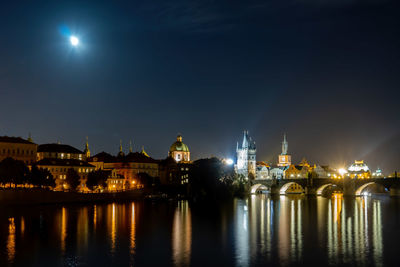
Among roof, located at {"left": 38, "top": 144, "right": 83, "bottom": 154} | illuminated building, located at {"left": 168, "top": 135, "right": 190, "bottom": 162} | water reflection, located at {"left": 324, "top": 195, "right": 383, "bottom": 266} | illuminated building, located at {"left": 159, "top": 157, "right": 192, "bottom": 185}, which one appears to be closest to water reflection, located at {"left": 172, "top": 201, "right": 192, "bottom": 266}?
water reflection, located at {"left": 324, "top": 195, "right": 383, "bottom": 266}

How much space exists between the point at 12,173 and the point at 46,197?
6235mm

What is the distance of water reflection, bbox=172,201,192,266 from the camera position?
38103 mm

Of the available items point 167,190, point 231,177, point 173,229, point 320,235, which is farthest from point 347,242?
point 167,190

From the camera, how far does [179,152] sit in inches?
7170

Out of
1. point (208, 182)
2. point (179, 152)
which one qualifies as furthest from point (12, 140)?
point (179, 152)

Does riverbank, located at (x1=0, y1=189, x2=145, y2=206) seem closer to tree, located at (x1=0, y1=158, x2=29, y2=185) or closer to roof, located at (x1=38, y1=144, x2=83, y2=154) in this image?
tree, located at (x1=0, y1=158, x2=29, y2=185)

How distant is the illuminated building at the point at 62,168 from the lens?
107 m

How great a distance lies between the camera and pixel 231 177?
4326 inches

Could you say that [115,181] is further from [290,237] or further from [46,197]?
[290,237]

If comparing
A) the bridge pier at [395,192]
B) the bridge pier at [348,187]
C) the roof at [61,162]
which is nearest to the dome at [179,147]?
the roof at [61,162]

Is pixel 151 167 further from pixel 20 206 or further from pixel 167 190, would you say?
pixel 20 206

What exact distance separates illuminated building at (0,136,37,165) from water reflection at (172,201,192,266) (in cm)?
4614

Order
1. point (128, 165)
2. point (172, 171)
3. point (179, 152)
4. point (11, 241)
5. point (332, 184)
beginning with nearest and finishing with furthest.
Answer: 1. point (11, 241)
2. point (332, 184)
3. point (128, 165)
4. point (172, 171)
5. point (179, 152)

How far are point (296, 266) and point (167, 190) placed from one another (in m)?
83.5
